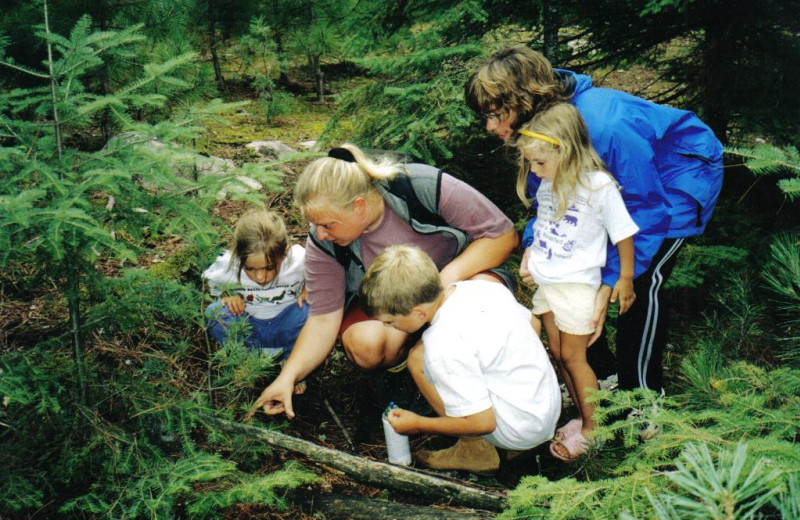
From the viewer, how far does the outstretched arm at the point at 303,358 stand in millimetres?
2830

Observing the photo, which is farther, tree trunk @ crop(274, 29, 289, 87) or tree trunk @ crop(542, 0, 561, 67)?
tree trunk @ crop(274, 29, 289, 87)

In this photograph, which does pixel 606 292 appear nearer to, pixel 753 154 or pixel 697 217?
pixel 697 217

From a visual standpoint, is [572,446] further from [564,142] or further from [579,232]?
[564,142]

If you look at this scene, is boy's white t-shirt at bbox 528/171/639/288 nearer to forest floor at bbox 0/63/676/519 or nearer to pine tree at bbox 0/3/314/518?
forest floor at bbox 0/63/676/519

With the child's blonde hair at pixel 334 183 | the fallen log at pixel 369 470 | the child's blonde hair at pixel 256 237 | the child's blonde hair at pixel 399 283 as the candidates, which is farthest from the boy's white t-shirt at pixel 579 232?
the child's blonde hair at pixel 256 237

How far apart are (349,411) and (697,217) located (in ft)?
7.32

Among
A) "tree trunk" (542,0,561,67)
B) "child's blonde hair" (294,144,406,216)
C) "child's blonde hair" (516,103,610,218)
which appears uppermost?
"tree trunk" (542,0,561,67)

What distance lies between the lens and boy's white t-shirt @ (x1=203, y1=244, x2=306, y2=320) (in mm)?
3522

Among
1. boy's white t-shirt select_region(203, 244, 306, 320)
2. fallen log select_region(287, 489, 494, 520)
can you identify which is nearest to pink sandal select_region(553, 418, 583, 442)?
fallen log select_region(287, 489, 494, 520)

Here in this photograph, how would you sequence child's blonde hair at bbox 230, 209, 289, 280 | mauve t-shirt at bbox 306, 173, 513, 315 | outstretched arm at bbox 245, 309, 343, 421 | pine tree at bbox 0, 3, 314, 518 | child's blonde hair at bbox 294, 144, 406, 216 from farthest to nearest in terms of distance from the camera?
child's blonde hair at bbox 230, 209, 289, 280 → mauve t-shirt at bbox 306, 173, 513, 315 → outstretched arm at bbox 245, 309, 343, 421 → child's blonde hair at bbox 294, 144, 406, 216 → pine tree at bbox 0, 3, 314, 518

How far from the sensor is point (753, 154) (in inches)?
63.8

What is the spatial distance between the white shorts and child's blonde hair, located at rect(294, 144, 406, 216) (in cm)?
107

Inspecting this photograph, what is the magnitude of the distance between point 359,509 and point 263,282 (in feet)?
5.30

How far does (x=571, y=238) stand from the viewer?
2.67m
